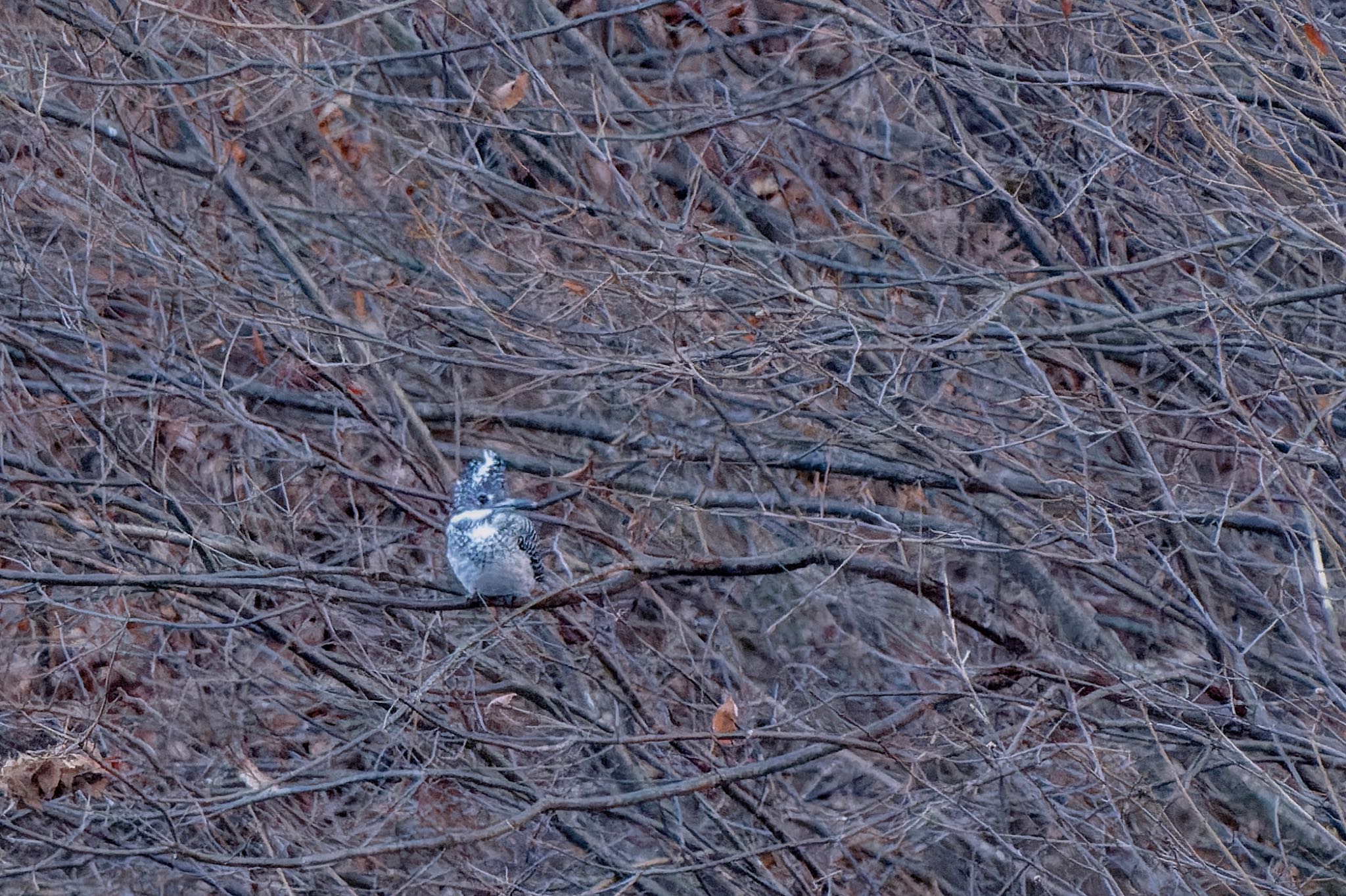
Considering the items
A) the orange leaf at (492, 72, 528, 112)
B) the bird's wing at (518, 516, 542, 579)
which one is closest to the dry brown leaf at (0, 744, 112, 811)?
the bird's wing at (518, 516, 542, 579)

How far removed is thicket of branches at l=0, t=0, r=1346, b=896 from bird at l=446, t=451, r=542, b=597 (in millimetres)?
118

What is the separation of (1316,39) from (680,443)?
257cm

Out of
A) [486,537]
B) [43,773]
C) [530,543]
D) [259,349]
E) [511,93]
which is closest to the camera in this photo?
[43,773]

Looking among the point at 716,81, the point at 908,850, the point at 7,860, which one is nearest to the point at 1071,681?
the point at 908,850

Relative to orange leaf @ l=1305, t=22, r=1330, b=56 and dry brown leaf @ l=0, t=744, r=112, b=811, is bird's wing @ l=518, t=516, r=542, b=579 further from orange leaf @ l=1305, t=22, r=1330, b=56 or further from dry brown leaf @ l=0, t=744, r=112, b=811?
orange leaf @ l=1305, t=22, r=1330, b=56

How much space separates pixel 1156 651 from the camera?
20.7 feet

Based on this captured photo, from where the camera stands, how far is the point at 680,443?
20.0ft

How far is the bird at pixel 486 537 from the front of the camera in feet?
16.7

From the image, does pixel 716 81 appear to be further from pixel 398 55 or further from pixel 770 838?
pixel 770 838

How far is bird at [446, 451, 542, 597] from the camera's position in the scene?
5.10 m

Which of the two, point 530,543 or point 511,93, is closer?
point 530,543

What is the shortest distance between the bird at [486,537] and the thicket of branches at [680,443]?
Result: 0.39 ft

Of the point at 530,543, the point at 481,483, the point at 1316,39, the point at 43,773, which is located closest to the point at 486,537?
the point at 481,483

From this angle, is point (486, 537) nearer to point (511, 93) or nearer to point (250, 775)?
point (250, 775)
